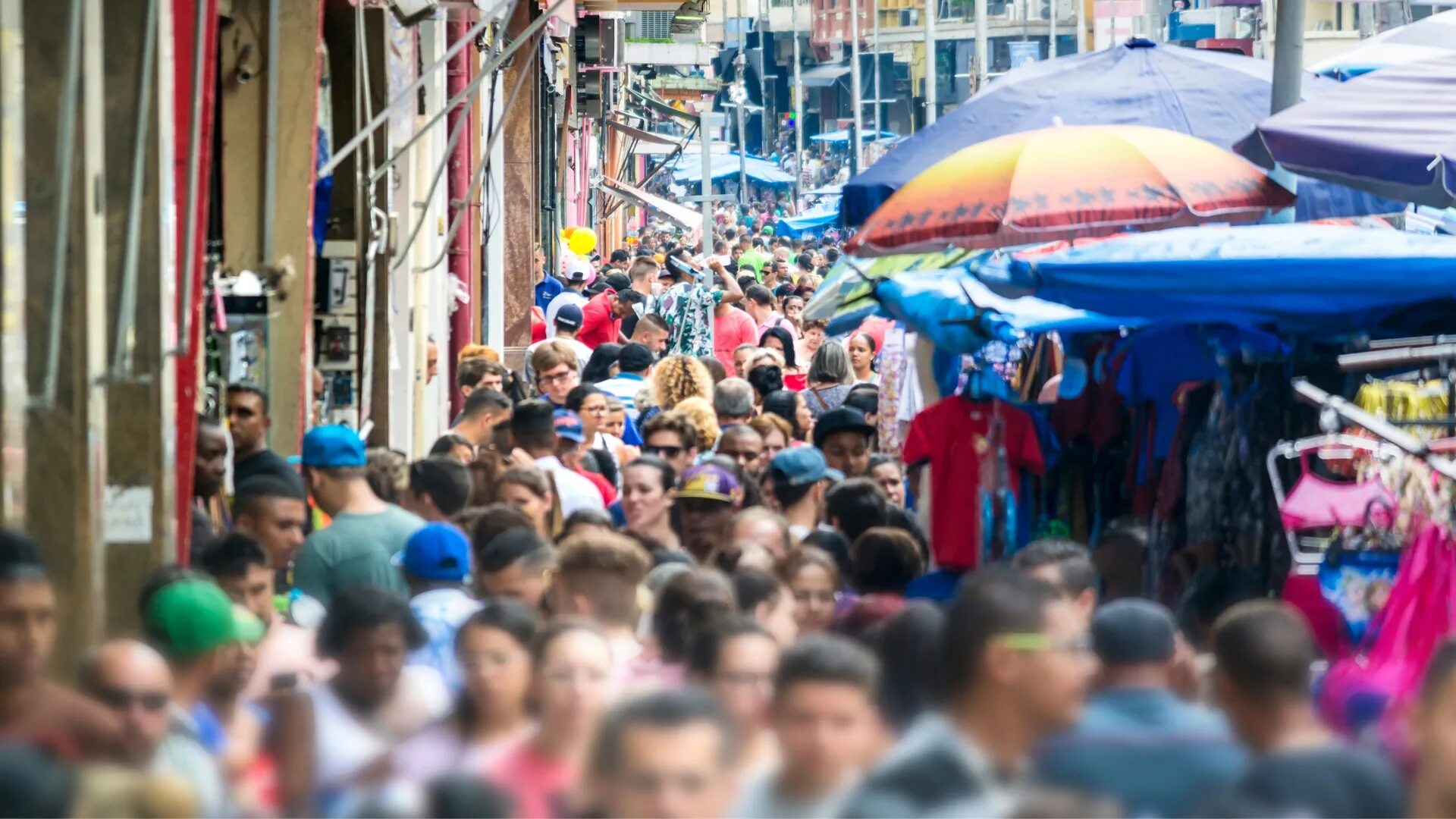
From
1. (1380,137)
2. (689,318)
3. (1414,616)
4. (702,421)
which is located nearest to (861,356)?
(689,318)

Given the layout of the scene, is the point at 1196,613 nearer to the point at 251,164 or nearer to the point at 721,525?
the point at 721,525

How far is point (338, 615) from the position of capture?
5.08 metres

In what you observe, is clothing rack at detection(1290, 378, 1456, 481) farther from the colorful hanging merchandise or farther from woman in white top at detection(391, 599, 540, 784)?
woman in white top at detection(391, 599, 540, 784)

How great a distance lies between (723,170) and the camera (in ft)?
166

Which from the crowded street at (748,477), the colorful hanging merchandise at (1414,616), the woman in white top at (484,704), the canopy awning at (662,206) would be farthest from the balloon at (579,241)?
the woman in white top at (484,704)

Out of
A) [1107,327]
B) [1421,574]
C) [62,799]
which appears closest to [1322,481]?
[1421,574]

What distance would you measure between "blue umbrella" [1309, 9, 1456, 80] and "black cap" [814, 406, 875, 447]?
337 centimetres

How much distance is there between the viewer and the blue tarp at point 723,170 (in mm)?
49312

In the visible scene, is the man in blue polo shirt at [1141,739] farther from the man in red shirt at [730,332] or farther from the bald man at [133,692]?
the man in red shirt at [730,332]

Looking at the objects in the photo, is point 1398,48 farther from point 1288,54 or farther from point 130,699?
point 130,699

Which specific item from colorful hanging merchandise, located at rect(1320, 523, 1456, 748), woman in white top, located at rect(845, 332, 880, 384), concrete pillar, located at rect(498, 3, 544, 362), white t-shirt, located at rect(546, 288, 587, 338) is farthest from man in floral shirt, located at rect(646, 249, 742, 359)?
colorful hanging merchandise, located at rect(1320, 523, 1456, 748)

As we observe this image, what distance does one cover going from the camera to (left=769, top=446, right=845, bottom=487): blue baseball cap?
8.45m

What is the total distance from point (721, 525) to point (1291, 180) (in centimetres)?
294

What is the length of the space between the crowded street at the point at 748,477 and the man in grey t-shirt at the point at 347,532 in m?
0.03
